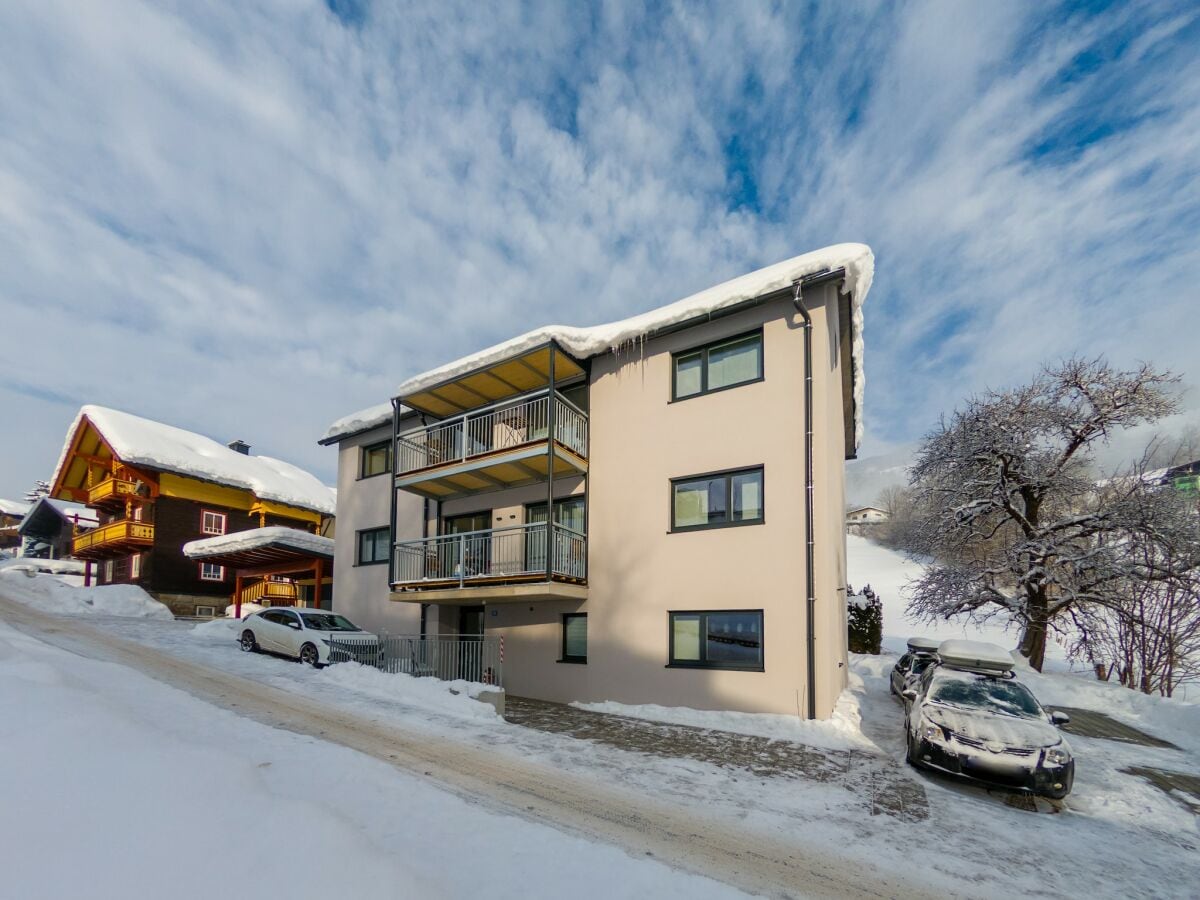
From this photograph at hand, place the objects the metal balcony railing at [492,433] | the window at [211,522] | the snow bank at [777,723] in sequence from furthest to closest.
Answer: the window at [211,522]
the metal balcony railing at [492,433]
the snow bank at [777,723]

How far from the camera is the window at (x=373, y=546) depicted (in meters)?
18.1

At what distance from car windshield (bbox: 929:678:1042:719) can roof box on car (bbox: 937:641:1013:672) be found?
759mm

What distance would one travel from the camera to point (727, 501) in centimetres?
1220

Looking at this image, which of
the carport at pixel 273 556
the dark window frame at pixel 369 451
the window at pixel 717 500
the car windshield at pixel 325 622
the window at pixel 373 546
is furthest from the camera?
the carport at pixel 273 556

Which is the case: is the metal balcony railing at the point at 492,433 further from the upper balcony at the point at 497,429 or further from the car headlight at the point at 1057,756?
the car headlight at the point at 1057,756

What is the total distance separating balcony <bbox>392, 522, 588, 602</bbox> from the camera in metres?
12.7

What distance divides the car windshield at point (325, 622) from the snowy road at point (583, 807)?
4.19 metres

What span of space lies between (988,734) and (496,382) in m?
12.1

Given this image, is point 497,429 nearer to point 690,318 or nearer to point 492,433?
point 492,433

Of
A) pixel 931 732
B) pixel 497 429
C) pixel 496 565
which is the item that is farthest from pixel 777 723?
pixel 497 429

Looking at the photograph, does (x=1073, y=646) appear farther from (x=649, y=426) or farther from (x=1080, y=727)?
(x=649, y=426)

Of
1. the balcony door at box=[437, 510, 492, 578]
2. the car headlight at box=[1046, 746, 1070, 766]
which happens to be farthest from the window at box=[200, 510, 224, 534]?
the car headlight at box=[1046, 746, 1070, 766]

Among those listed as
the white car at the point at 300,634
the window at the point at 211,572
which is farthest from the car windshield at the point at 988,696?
the window at the point at 211,572

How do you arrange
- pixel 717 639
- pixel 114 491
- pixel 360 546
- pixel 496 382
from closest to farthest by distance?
1. pixel 717 639
2. pixel 496 382
3. pixel 360 546
4. pixel 114 491
